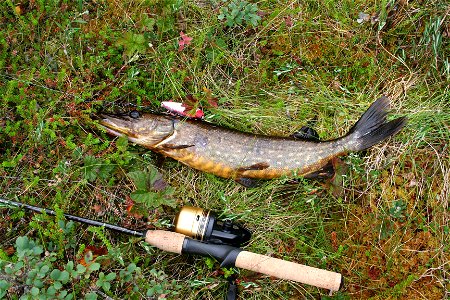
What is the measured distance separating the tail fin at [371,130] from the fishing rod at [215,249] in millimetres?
974

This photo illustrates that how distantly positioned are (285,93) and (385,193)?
102 centimetres

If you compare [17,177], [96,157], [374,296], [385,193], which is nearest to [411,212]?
[385,193]

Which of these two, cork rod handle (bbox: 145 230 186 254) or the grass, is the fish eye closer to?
the grass

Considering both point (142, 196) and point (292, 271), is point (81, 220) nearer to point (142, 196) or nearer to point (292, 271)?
point (142, 196)

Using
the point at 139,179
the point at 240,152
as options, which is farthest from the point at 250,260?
the point at 139,179

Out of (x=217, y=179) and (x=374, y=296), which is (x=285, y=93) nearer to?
(x=217, y=179)

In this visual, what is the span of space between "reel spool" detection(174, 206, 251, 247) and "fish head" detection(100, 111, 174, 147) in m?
0.55

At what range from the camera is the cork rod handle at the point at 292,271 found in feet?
8.93

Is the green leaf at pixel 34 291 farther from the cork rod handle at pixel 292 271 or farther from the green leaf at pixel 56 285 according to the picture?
the cork rod handle at pixel 292 271

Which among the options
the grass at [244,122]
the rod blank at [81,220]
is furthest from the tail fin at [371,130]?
→ the rod blank at [81,220]

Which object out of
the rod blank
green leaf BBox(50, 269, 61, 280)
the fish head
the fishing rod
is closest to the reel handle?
the fishing rod

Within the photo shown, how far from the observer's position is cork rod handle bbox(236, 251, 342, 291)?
2721 mm

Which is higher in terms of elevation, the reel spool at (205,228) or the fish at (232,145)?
the fish at (232,145)

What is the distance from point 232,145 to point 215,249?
76 centimetres
